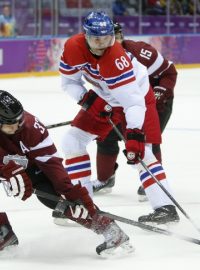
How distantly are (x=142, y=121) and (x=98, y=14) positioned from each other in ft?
1.88

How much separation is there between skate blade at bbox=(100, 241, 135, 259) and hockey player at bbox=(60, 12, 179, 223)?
18.4 inches

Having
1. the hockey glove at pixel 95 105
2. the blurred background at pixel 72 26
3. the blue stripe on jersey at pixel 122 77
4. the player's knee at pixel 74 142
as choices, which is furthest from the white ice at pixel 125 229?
the blurred background at pixel 72 26

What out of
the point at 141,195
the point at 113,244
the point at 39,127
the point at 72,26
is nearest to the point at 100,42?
the point at 39,127

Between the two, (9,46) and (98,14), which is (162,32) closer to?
(9,46)

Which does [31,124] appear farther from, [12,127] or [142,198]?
[142,198]

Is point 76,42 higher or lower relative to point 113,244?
higher

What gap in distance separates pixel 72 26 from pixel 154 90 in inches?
309

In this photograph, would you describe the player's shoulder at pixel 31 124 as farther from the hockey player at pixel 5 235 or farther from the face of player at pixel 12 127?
the hockey player at pixel 5 235

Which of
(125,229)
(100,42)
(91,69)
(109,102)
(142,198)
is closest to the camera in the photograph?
(100,42)

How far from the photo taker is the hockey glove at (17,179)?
10.8 feet

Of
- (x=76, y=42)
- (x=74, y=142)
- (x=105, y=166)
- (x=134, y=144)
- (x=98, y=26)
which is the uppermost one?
(x=98, y=26)

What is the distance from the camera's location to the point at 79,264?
134 inches

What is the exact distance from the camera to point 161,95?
473cm

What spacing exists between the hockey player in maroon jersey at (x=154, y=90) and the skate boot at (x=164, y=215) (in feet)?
2.18
